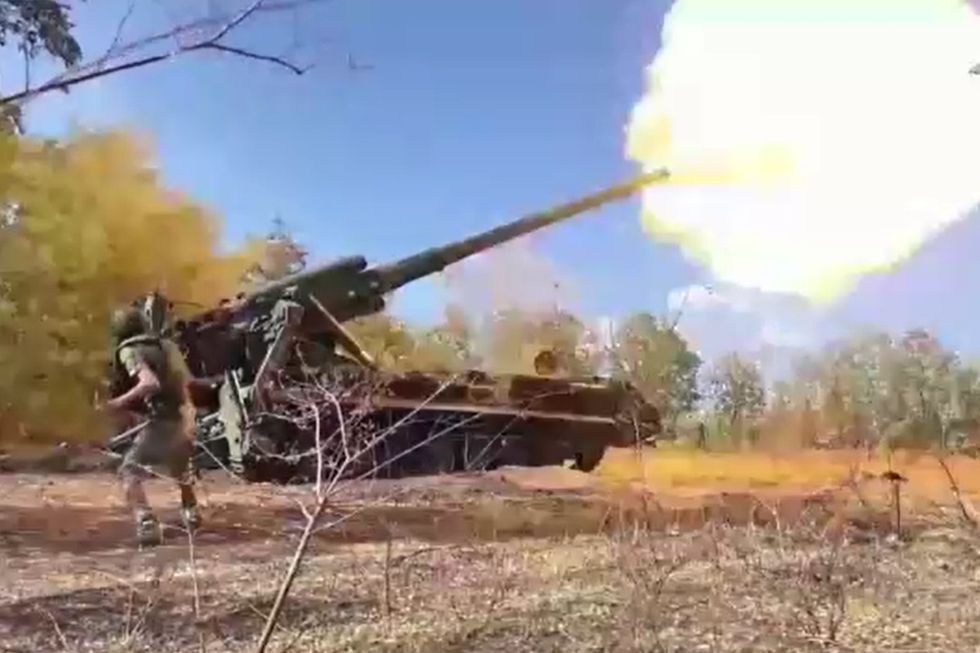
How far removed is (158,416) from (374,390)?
2.58 meters

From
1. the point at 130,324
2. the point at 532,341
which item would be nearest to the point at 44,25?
the point at 130,324

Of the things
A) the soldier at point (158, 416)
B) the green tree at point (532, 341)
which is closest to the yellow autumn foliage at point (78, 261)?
the green tree at point (532, 341)

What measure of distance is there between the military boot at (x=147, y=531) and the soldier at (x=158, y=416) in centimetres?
12

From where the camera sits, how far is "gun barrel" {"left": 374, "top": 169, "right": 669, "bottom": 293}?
11.5 metres

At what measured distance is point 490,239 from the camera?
1214 cm

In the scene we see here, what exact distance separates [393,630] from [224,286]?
32.5 feet

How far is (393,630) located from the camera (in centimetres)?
549

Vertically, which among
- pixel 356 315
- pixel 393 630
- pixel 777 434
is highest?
pixel 356 315

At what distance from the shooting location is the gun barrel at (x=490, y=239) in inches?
454

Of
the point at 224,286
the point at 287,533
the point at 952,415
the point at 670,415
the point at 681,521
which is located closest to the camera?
the point at 287,533

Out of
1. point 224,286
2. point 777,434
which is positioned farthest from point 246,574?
point 224,286

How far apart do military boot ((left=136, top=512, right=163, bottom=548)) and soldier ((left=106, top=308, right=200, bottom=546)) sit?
4.8 inches

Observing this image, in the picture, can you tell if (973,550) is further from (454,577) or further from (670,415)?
(670,415)

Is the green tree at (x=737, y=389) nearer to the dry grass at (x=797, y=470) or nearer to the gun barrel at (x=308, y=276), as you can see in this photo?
the dry grass at (x=797, y=470)
